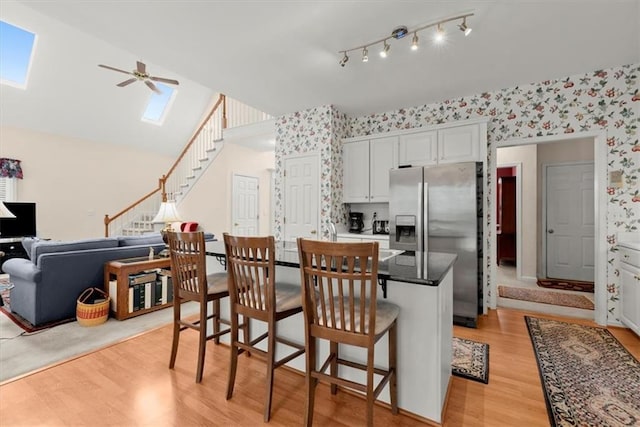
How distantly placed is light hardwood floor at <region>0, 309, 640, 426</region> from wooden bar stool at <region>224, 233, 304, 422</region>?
18 centimetres

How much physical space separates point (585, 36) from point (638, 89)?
1109mm

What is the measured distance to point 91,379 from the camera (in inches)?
85.6

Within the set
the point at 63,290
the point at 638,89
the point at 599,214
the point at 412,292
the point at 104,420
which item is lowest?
the point at 104,420

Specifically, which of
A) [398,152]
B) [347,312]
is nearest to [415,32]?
[398,152]

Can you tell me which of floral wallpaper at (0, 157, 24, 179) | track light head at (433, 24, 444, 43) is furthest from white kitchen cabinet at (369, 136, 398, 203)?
floral wallpaper at (0, 157, 24, 179)

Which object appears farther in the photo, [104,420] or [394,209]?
[394,209]

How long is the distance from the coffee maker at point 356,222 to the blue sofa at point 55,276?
3066 millimetres

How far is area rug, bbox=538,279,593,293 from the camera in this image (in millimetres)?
4617

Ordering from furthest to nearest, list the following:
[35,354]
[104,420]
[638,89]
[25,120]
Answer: [25,120] < [638,89] < [35,354] < [104,420]

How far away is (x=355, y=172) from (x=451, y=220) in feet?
5.15

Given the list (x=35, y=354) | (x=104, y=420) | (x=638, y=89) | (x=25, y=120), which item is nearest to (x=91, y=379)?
(x=104, y=420)

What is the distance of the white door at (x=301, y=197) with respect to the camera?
4410 mm

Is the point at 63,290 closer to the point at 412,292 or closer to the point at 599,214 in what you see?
the point at 412,292

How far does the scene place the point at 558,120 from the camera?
3.41 metres
